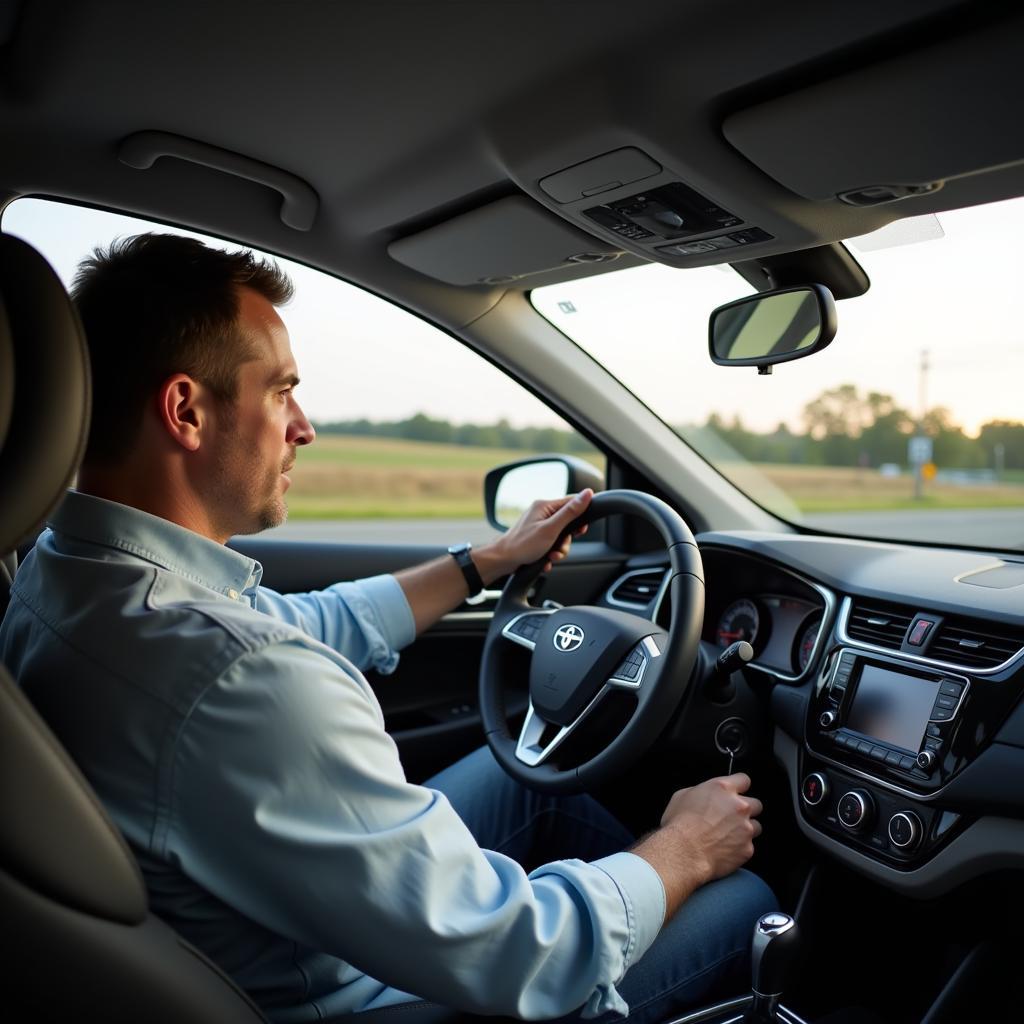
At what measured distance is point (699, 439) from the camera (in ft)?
9.54

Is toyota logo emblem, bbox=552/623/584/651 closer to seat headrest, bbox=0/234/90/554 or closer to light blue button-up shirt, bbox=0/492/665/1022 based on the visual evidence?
light blue button-up shirt, bbox=0/492/665/1022

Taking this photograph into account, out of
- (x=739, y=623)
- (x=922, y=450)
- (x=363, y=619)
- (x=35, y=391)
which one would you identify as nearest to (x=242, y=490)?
(x=35, y=391)

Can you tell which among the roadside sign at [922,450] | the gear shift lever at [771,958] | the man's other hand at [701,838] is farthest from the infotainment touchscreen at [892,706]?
the roadside sign at [922,450]

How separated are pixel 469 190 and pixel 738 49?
814mm

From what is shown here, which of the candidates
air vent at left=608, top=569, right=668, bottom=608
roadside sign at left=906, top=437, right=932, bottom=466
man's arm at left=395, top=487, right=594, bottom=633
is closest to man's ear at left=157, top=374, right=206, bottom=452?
man's arm at left=395, top=487, right=594, bottom=633

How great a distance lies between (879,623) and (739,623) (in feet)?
1.58

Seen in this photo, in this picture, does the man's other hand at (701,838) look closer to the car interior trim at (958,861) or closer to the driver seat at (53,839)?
the car interior trim at (958,861)

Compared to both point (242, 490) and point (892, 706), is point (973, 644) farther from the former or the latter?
point (242, 490)

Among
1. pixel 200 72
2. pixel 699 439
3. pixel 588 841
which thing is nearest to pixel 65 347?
pixel 200 72

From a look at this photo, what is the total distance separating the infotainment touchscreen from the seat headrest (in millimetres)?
1548

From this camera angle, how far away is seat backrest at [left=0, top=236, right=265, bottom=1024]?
2.94 feet

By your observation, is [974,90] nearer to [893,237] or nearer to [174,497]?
[893,237]

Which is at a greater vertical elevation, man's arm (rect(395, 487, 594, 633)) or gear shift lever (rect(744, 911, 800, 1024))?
man's arm (rect(395, 487, 594, 633))

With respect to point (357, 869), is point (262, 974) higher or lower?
lower
